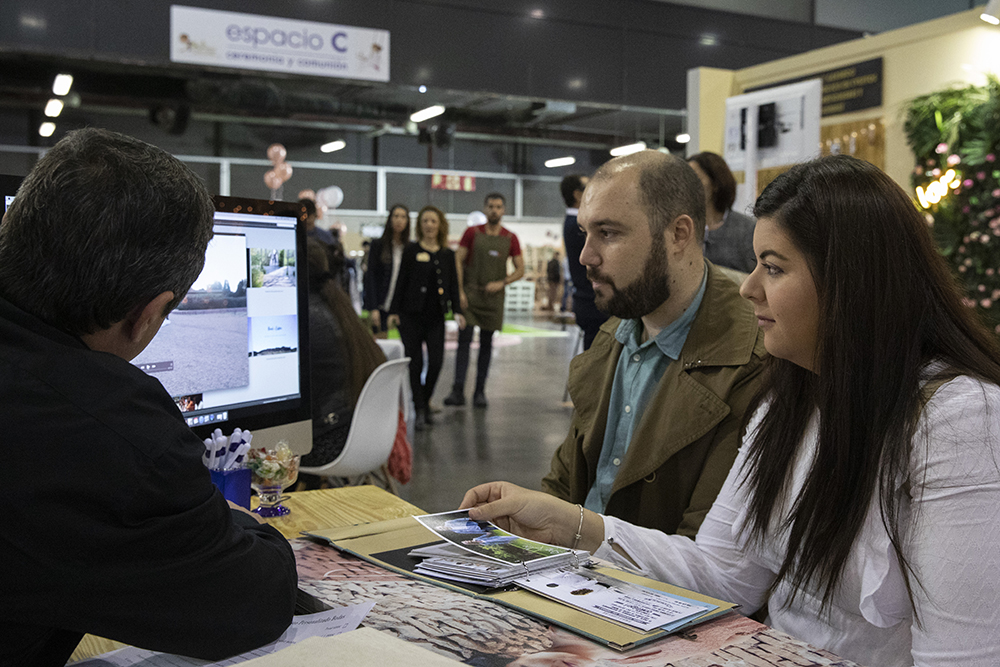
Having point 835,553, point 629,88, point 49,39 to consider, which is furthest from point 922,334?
point 629,88

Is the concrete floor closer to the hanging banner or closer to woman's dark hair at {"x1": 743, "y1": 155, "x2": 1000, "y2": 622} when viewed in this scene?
woman's dark hair at {"x1": 743, "y1": 155, "x2": 1000, "y2": 622}

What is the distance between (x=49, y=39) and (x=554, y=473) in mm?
7742

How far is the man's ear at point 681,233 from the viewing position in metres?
2.04

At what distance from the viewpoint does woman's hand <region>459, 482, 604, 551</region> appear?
1498mm

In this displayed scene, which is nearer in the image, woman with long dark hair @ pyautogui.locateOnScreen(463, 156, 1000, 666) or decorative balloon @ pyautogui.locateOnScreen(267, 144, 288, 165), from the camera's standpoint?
woman with long dark hair @ pyautogui.locateOnScreen(463, 156, 1000, 666)

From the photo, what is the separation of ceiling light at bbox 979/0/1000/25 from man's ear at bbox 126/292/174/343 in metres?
6.16

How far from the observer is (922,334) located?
47.0 inches

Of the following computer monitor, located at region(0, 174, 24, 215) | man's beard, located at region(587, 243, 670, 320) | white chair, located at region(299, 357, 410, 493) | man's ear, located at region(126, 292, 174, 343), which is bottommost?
white chair, located at region(299, 357, 410, 493)

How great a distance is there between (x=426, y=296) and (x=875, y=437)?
5775 mm

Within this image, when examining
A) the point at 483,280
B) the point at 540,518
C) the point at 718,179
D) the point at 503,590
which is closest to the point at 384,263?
the point at 483,280

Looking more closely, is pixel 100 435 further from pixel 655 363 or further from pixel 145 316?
pixel 655 363

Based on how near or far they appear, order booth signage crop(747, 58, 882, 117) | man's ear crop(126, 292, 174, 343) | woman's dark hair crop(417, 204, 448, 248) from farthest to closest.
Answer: woman's dark hair crop(417, 204, 448, 248), booth signage crop(747, 58, 882, 117), man's ear crop(126, 292, 174, 343)

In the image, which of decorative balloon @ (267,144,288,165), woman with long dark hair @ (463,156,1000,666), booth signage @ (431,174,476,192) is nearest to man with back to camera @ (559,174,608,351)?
woman with long dark hair @ (463,156,1000,666)

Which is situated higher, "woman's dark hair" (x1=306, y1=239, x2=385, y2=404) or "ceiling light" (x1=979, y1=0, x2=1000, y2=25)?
"ceiling light" (x1=979, y1=0, x2=1000, y2=25)
